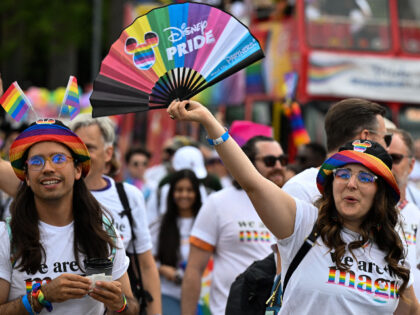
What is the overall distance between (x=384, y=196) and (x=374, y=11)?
34.5 feet

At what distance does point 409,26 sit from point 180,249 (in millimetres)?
7956

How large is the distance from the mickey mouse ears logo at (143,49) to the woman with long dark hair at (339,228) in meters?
0.35

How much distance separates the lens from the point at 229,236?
242 inches

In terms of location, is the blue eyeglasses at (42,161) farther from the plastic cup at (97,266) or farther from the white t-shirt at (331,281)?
the white t-shirt at (331,281)

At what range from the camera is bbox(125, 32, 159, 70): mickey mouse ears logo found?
4078 millimetres

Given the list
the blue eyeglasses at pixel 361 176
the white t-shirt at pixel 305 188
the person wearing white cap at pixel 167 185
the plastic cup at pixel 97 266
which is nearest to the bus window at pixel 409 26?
the person wearing white cap at pixel 167 185

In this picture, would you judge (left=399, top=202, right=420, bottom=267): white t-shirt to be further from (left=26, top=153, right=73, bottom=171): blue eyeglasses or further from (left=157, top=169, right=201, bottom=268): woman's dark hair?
(left=157, top=169, right=201, bottom=268): woman's dark hair

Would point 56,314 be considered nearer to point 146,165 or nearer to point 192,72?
point 192,72

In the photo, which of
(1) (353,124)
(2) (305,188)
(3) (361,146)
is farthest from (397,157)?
(3) (361,146)

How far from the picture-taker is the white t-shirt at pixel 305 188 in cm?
457

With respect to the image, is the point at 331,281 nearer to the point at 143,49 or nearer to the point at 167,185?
the point at 143,49

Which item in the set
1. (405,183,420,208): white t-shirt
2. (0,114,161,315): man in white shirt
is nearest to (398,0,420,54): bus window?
(405,183,420,208): white t-shirt

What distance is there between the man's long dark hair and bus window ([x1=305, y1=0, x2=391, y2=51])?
952 cm

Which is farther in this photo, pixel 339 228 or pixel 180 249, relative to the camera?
pixel 180 249
